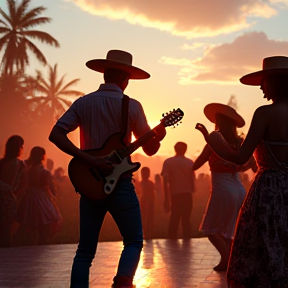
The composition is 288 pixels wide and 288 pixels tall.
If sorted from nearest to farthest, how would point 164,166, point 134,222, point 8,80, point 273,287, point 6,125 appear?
point 273,287
point 134,222
point 164,166
point 8,80
point 6,125

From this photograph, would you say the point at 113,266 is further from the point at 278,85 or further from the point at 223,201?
the point at 278,85

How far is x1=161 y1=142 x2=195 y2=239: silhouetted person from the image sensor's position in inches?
473

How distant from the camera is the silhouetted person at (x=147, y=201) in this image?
14305 millimetres

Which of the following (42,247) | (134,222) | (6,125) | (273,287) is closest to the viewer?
(273,287)

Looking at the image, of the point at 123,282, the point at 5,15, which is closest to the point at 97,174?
the point at 123,282

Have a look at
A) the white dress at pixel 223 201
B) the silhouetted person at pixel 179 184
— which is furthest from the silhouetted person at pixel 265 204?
the silhouetted person at pixel 179 184

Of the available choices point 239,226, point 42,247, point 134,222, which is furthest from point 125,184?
point 42,247

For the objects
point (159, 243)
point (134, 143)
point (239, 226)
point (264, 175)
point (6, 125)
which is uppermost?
point (6, 125)

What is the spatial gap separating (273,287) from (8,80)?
168 ft

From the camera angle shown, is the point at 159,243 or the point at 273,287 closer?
the point at 273,287

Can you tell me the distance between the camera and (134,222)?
4.74 m

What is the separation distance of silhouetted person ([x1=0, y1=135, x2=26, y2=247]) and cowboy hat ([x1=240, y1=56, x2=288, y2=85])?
242 inches

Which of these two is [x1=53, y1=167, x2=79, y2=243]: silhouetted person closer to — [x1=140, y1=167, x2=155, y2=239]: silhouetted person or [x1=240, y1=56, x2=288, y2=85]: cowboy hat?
[x1=140, y1=167, x2=155, y2=239]: silhouetted person

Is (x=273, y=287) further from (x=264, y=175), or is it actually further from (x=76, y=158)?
(x=76, y=158)
